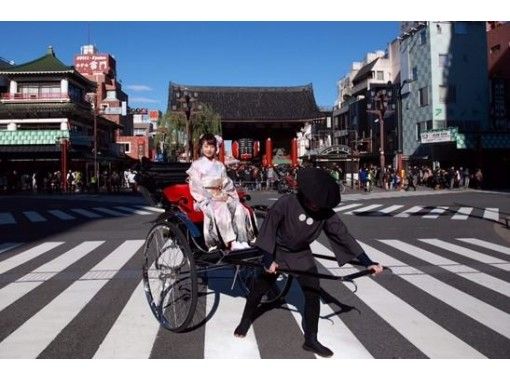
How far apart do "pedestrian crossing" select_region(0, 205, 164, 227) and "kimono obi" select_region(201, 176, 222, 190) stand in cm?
1113

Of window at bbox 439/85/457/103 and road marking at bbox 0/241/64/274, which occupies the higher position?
→ window at bbox 439/85/457/103

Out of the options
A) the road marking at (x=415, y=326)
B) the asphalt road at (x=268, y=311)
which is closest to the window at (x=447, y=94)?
the asphalt road at (x=268, y=311)

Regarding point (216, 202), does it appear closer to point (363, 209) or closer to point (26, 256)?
point (26, 256)

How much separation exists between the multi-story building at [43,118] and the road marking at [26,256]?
89.7 ft

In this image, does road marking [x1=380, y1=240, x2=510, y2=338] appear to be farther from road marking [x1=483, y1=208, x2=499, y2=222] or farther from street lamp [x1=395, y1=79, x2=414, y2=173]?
street lamp [x1=395, y1=79, x2=414, y2=173]

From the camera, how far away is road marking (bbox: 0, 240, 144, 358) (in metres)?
3.64

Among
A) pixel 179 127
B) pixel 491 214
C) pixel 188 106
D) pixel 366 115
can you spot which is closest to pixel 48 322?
pixel 491 214

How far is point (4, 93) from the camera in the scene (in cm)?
3875

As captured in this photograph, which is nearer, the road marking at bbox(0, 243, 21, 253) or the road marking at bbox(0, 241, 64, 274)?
the road marking at bbox(0, 241, 64, 274)

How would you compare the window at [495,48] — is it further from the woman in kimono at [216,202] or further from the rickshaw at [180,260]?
the woman in kimono at [216,202]

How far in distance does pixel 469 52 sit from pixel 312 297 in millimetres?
37466

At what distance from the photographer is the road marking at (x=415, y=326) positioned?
139 inches

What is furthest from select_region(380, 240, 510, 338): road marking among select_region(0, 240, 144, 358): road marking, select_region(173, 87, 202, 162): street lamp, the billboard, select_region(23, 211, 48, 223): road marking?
the billboard

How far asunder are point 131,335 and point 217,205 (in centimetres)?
131
